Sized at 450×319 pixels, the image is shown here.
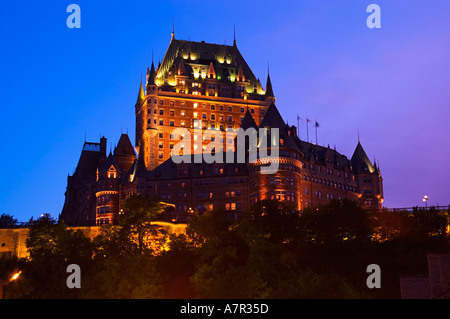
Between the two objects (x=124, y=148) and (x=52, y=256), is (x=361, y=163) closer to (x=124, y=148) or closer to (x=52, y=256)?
(x=124, y=148)

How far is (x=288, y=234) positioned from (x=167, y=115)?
68054mm

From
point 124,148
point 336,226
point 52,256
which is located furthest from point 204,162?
point 52,256

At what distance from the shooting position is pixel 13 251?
124 m

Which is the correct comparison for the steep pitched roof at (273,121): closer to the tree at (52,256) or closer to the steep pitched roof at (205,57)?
the steep pitched roof at (205,57)

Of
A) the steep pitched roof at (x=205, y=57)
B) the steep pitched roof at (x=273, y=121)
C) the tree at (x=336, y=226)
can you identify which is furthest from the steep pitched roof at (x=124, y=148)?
the tree at (x=336, y=226)

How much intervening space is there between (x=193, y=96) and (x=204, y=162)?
103 ft

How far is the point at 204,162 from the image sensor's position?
5792 inches

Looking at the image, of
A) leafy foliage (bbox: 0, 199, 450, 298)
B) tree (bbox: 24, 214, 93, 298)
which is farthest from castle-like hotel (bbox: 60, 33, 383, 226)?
leafy foliage (bbox: 0, 199, 450, 298)

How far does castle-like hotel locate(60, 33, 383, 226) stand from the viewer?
14062cm

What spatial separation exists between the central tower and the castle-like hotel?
25 centimetres

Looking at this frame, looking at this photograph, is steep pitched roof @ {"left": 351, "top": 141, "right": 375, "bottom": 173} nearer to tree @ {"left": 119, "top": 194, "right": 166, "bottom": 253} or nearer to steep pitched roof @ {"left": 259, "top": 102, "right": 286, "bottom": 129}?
steep pitched roof @ {"left": 259, "top": 102, "right": 286, "bottom": 129}

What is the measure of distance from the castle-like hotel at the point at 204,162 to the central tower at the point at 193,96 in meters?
0.25

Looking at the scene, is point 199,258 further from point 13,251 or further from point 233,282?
point 13,251

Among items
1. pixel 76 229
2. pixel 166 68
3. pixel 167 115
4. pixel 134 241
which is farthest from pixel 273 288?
pixel 166 68
